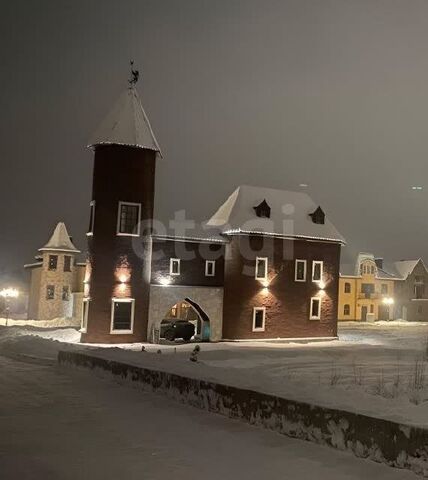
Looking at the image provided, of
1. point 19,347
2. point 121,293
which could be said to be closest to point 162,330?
point 121,293

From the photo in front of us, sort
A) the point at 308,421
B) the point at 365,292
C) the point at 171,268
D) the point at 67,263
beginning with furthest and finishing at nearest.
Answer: the point at 365,292, the point at 67,263, the point at 171,268, the point at 308,421

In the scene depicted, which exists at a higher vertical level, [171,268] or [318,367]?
[171,268]

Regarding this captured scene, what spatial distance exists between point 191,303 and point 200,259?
2.85 metres

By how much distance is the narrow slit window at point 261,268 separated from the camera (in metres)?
38.2

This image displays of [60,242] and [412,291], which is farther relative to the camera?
[412,291]

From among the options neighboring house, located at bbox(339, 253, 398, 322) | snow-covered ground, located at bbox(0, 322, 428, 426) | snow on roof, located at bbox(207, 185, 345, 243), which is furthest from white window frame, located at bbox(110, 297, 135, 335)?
neighboring house, located at bbox(339, 253, 398, 322)

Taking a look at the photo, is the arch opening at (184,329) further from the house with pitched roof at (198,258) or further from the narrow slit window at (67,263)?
the narrow slit window at (67,263)

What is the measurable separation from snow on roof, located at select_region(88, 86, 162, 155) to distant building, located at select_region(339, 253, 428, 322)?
35.9m

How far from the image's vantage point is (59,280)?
5056 cm

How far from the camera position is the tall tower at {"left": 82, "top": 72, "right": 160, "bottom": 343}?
32.6 metres

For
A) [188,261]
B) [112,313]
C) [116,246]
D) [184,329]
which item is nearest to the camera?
[112,313]

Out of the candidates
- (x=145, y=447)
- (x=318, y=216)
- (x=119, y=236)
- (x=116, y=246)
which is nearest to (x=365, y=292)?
(x=318, y=216)

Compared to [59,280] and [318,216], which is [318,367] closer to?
[318,216]

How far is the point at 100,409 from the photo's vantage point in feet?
33.6
